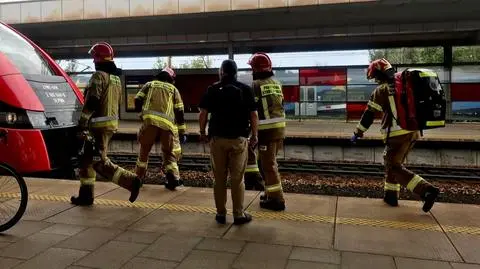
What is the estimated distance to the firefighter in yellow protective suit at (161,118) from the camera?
6773 mm

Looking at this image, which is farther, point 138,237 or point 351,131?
point 351,131

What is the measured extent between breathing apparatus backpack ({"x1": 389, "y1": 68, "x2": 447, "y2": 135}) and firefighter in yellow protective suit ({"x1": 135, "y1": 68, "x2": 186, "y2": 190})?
3121 mm

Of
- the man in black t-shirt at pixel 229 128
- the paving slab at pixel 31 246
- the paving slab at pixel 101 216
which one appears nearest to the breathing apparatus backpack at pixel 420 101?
the man in black t-shirt at pixel 229 128

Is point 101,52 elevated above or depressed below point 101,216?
above

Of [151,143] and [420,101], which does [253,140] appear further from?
[151,143]

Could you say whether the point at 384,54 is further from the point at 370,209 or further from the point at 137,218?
the point at 137,218

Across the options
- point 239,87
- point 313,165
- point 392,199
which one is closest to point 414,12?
point 313,165

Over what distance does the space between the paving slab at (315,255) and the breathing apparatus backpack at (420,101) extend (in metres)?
2.08

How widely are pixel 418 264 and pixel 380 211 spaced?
67.5 inches

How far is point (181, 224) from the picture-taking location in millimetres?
5055

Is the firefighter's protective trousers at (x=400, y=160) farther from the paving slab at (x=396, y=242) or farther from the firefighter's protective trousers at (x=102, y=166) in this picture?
the firefighter's protective trousers at (x=102, y=166)

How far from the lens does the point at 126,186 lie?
5.77 metres

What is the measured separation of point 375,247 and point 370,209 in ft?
4.67

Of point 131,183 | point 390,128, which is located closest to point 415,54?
point 390,128
